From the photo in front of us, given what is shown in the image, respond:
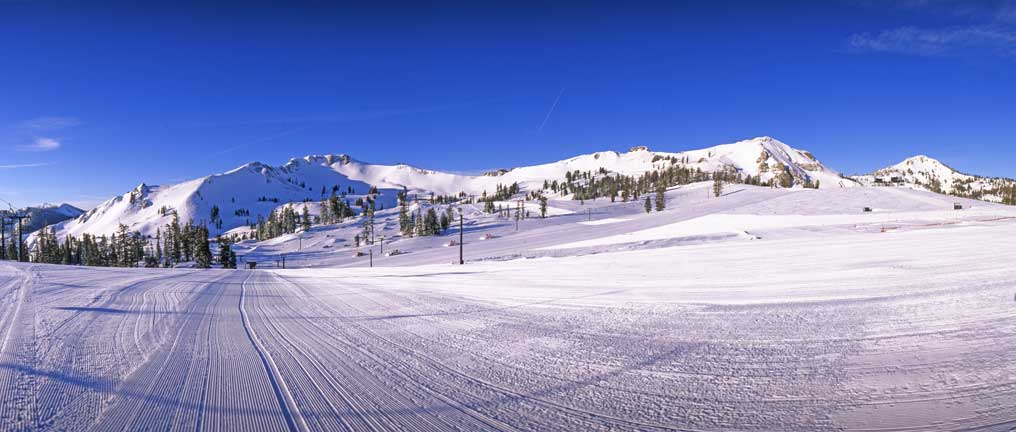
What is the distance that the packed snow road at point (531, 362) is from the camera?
3.17 meters

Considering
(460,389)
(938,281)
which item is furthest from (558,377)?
(938,281)

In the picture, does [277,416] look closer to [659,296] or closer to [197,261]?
[659,296]

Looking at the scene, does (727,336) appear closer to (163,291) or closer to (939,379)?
(939,379)

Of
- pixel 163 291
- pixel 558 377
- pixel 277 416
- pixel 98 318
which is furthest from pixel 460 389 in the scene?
pixel 163 291

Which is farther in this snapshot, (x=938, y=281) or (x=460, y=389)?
(x=938, y=281)

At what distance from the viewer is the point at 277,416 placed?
3258mm

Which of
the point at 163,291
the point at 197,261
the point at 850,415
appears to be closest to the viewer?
the point at 850,415

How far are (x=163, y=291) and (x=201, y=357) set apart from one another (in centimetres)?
723

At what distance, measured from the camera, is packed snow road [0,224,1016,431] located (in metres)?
3.17

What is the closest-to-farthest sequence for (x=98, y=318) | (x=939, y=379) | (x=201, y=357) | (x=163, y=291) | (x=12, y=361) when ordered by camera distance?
(x=939, y=379) → (x=12, y=361) → (x=201, y=357) → (x=98, y=318) → (x=163, y=291)

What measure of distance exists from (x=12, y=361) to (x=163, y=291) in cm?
641

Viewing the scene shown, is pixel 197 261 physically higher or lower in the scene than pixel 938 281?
lower

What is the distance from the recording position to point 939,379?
3.60 meters

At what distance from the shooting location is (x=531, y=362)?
4.43 metres
